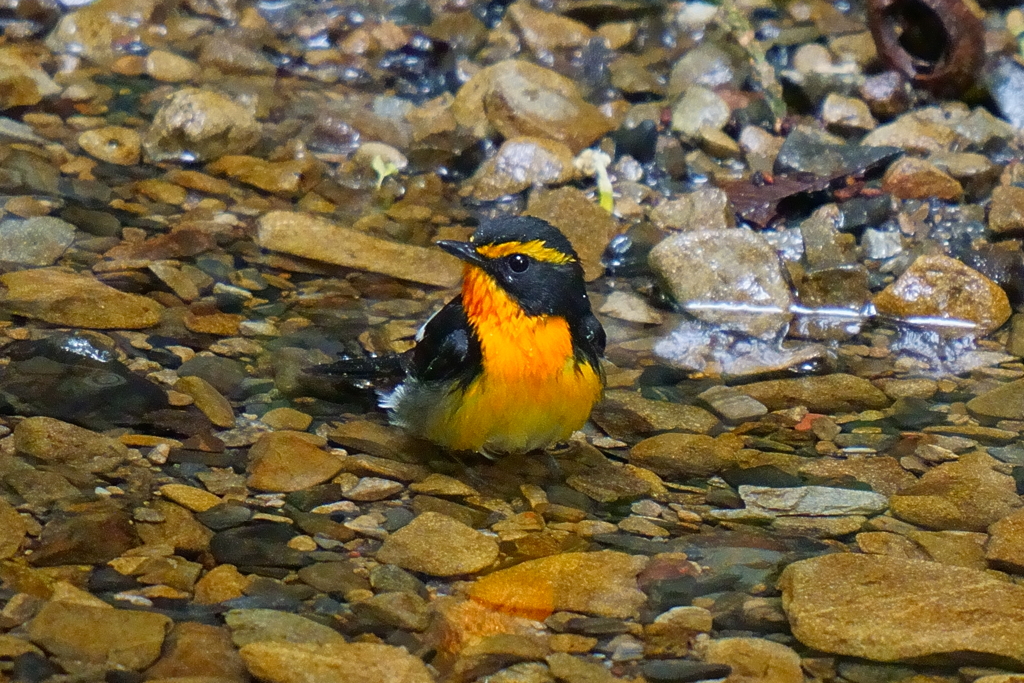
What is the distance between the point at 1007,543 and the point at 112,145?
5541 mm

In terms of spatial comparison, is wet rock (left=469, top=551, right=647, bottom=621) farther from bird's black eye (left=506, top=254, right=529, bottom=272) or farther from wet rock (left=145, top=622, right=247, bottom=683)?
bird's black eye (left=506, top=254, right=529, bottom=272)

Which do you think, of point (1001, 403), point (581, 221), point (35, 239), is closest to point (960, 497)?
point (1001, 403)

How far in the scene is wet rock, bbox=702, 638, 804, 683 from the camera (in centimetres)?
354

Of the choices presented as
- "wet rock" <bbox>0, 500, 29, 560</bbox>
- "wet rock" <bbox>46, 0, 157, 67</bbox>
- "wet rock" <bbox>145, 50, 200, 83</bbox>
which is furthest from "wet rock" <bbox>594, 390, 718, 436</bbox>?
"wet rock" <bbox>46, 0, 157, 67</bbox>

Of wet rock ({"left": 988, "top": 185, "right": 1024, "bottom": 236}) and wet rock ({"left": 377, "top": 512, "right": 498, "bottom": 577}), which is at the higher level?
wet rock ({"left": 988, "top": 185, "right": 1024, "bottom": 236})

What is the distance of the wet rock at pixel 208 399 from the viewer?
493 cm

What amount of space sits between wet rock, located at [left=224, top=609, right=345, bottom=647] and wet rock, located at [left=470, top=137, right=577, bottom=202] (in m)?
4.15

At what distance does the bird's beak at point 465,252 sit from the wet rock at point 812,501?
54.8 inches

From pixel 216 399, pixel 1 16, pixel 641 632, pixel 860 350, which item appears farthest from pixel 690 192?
pixel 1 16

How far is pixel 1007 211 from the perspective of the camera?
6.74 m

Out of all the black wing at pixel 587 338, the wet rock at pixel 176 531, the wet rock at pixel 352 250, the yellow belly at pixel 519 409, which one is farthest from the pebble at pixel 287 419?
the wet rock at pixel 352 250

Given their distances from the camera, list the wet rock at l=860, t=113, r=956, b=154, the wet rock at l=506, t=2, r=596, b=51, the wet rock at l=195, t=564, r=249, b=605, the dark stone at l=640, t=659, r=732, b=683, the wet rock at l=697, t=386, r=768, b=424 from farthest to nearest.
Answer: the wet rock at l=506, t=2, r=596, b=51
the wet rock at l=860, t=113, r=956, b=154
the wet rock at l=697, t=386, r=768, b=424
the wet rock at l=195, t=564, r=249, b=605
the dark stone at l=640, t=659, r=732, b=683

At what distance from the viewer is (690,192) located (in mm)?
7398

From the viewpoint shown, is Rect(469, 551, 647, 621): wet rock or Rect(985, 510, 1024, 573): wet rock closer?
Rect(469, 551, 647, 621): wet rock
